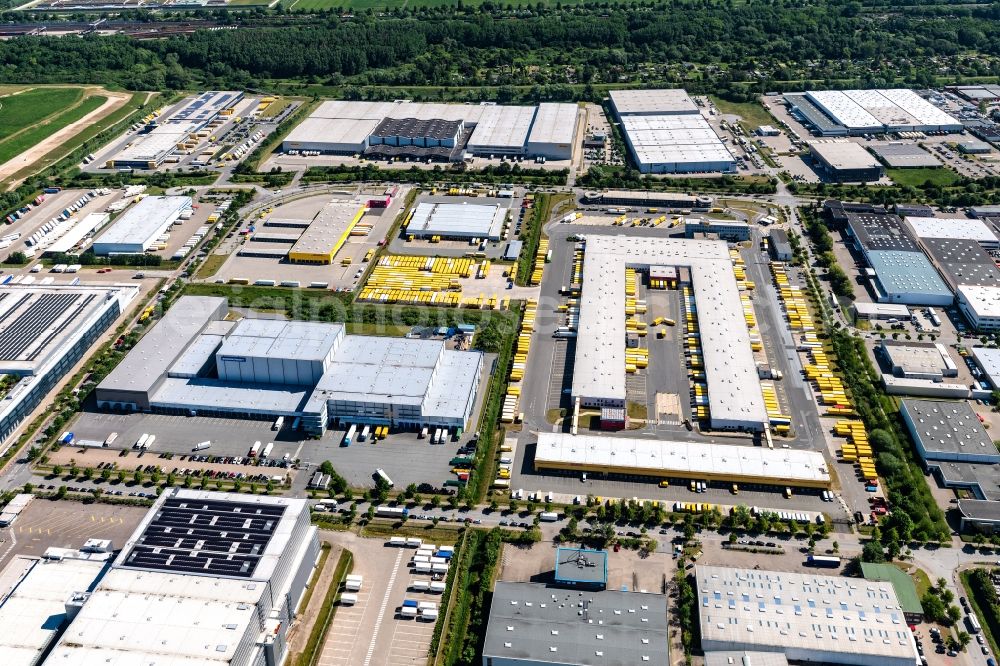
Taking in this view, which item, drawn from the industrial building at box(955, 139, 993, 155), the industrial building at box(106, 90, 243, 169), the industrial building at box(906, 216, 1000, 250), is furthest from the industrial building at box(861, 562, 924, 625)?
the industrial building at box(106, 90, 243, 169)

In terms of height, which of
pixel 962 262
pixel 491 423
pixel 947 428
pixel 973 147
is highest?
pixel 973 147

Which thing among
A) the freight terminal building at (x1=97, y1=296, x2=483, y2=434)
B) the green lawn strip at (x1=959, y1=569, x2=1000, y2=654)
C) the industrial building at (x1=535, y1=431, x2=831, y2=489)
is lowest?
the green lawn strip at (x1=959, y1=569, x2=1000, y2=654)

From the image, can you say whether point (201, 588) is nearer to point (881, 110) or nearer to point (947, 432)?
point (947, 432)

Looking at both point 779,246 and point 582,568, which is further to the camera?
point 779,246

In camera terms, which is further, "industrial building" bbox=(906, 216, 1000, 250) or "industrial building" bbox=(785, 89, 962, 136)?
"industrial building" bbox=(785, 89, 962, 136)

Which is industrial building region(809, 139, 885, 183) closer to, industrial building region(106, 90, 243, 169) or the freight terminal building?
the freight terminal building

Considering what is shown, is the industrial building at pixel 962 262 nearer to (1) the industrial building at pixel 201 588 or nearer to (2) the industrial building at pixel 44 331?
(1) the industrial building at pixel 201 588

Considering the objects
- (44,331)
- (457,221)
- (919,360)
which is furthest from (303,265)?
Result: (919,360)
